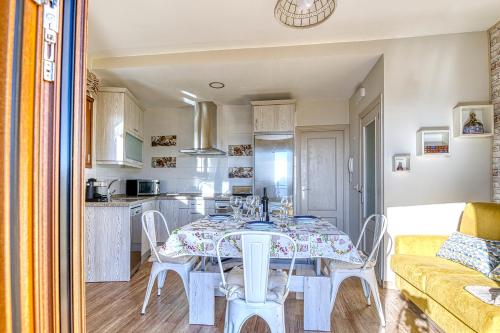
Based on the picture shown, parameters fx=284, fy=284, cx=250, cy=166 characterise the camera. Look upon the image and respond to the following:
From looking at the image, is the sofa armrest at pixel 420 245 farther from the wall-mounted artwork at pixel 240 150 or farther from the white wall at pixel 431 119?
the wall-mounted artwork at pixel 240 150

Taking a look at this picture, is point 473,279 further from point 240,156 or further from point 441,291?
point 240,156

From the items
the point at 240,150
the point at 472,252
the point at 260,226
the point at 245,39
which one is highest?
the point at 245,39

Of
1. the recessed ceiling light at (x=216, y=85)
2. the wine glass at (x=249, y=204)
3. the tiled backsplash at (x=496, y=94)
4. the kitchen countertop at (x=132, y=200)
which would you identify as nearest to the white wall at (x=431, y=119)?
the tiled backsplash at (x=496, y=94)

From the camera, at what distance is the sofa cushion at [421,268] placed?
2.14 metres

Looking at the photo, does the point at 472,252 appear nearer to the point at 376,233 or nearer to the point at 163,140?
the point at 376,233

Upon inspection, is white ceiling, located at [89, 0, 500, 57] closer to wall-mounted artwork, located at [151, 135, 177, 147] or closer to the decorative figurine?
the decorative figurine

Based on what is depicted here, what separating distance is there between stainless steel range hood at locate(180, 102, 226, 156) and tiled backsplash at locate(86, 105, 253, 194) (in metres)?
0.22

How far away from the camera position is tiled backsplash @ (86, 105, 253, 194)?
198 inches

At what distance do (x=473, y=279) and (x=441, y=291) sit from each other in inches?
10.3

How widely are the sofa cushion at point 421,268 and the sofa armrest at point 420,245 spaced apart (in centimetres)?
7

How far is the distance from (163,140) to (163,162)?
403 mm

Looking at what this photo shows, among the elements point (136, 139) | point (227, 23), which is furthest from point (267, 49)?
point (136, 139)

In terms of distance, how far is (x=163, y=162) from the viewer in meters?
5.17

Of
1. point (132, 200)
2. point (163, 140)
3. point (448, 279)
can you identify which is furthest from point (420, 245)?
point (163, 140)
